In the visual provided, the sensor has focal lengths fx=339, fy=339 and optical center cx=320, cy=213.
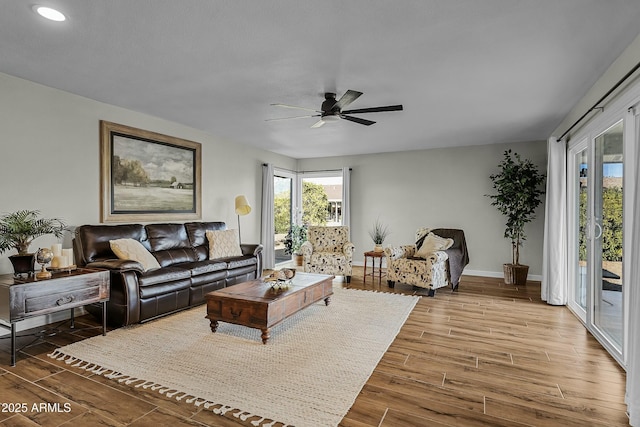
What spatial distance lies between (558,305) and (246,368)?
4286 millimetres

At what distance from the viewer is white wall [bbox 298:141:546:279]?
6500mm

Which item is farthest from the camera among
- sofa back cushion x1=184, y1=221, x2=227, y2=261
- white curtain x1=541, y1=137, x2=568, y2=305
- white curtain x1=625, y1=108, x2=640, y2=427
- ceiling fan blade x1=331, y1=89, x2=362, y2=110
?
sofa back cushion x1=184, y1=221, x2=227, y2=261

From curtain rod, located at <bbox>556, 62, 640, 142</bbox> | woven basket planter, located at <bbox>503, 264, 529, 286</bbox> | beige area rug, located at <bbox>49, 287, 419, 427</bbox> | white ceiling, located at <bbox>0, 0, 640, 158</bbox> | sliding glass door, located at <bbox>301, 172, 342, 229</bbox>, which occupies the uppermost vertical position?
white ceiling, located at <bbox>0, 0, 640, 158</bbox>

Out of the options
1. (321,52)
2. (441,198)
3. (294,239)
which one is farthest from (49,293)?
(441,198)

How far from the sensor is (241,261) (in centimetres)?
514

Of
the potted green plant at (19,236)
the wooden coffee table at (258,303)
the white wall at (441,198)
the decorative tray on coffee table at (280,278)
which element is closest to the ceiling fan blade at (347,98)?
the decorative tray on coffee table at (280,278)

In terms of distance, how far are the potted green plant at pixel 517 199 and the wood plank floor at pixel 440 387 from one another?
2.25 metres

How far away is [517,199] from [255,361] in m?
5.23

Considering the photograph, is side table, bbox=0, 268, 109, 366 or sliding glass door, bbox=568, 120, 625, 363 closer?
side table, bbox=0, 268, 109, 366

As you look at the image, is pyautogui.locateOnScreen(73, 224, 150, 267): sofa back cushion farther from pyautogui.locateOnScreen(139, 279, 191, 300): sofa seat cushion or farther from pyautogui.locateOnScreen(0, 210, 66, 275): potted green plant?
pyautogui.locateOnScreen(139, 279, 191, 300): sofa seat cushion

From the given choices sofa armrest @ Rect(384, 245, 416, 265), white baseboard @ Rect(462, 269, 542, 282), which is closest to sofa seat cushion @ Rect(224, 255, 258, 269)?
sofa armrest @ Rect(384, 245, 416, 265)

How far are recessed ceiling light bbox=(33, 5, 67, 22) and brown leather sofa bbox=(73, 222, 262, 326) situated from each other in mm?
2232

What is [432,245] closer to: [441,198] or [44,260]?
[441,198]

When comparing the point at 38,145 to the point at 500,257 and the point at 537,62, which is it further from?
the point at 500,257
